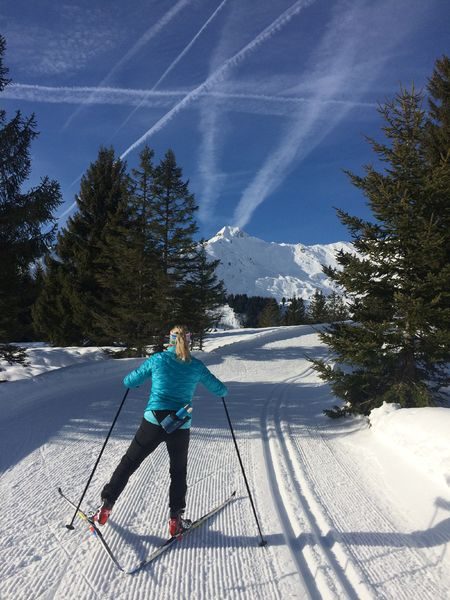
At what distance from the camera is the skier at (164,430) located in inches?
152

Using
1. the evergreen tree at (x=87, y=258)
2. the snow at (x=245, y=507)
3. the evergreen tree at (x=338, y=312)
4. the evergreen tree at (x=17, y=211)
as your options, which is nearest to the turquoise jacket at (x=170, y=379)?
the snow at (x=245, y=507)

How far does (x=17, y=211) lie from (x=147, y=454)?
30.1 ft

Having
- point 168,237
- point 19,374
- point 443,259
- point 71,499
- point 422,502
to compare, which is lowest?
point 422,502

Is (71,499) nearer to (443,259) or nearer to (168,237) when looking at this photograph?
(443,259)

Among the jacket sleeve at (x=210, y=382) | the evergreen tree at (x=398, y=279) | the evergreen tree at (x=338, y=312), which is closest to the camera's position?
the jacket sleeve at (x=210, y=382)

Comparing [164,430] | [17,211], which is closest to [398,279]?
[164,430]

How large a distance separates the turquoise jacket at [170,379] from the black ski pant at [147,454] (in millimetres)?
120

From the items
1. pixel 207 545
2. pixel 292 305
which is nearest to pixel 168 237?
pixel 207 545

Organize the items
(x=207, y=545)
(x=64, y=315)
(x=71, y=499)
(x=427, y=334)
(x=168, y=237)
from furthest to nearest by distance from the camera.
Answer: (x=64, y=315) < (x=168, y=237) < (x=427, y=334) < (x=71, y=499) < (x=207, y=545)

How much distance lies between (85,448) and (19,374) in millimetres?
7889

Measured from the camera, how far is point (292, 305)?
61.2 metres

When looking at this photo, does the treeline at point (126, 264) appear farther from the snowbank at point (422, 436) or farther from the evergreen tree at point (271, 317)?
the evergreen tree at point (271, 317)

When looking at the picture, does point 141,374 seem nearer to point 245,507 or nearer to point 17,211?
point 245,507

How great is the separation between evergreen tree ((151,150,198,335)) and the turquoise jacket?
549 inches
